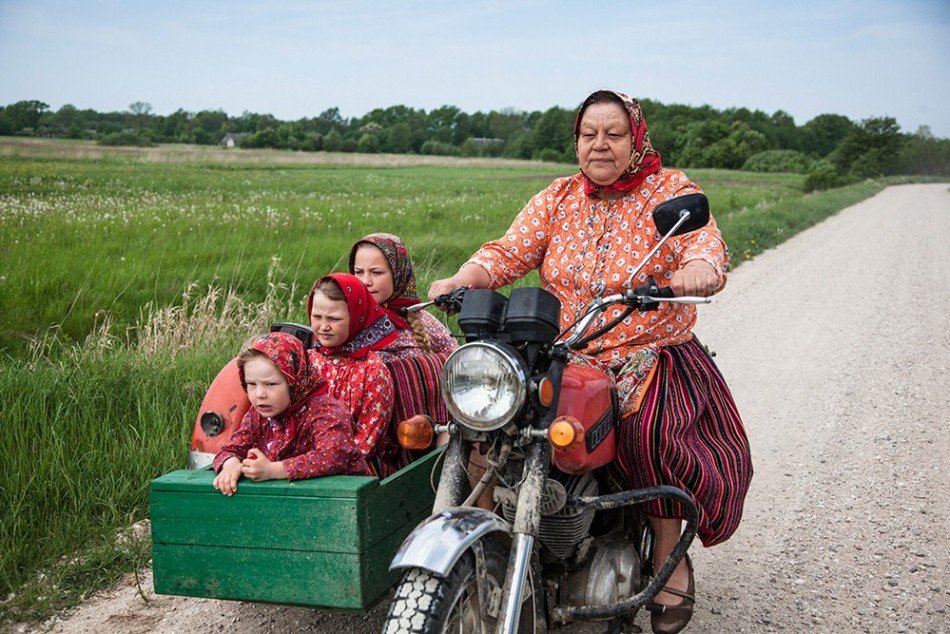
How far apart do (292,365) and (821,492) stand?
9.75 ft

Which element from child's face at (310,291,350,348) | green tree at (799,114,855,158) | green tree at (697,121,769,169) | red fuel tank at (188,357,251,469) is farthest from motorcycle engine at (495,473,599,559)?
green tree at (799,114,855,158)

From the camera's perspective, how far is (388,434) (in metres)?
3.43

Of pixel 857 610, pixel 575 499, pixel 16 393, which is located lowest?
pixel 857 610

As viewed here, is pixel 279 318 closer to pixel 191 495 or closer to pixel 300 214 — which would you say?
pixel 191 495

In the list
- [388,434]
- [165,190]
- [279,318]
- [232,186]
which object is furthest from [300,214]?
[388,434]

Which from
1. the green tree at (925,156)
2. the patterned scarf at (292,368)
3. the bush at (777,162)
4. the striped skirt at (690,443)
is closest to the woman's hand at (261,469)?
the patterned scarf at (292,368)

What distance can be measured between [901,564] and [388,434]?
2.22 m

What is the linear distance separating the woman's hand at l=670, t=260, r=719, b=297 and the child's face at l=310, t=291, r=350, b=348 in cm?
132

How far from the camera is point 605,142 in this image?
3076mm

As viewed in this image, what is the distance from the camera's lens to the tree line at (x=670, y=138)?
2397 inches

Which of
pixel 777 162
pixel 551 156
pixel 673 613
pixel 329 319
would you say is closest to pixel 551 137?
pixel 551 156

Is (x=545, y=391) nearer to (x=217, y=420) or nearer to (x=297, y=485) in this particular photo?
(x=297, y=485)

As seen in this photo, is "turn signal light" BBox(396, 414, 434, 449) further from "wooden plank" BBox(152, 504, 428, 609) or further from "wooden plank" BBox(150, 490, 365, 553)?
"wooden plank" BBox(152, 504, 428, 609)

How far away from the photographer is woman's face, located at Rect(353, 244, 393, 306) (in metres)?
4.10
